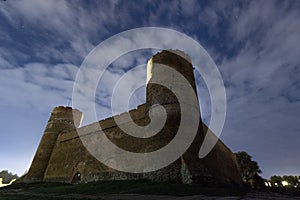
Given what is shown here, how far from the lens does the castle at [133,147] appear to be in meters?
9.70

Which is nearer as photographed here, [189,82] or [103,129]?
[189,82]

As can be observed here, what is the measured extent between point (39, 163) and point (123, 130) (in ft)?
40.6

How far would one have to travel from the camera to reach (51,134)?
2239cm

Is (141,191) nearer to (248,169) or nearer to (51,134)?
(51,134)

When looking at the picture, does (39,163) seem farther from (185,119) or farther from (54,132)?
(185,119)

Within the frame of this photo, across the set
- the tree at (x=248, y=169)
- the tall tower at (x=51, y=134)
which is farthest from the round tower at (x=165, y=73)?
the tree at (x=248, y=169)

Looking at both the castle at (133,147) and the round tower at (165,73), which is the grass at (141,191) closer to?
the castle at (133,147)

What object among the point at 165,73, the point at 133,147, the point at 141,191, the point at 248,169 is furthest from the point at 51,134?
the point at 248,169

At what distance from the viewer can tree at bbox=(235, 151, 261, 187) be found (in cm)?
2755

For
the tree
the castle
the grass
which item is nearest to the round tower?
the castle

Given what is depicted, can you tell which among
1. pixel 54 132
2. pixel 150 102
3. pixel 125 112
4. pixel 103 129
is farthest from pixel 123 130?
pixel 54 132

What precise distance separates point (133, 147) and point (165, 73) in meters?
5.68

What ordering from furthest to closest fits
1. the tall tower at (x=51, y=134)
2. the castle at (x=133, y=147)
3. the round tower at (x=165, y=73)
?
the tall tower at (x=51, y=134)
the round tower at (x=165, y=73)
the castle at (x=133, y=147)

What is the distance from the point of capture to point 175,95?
12000mm
